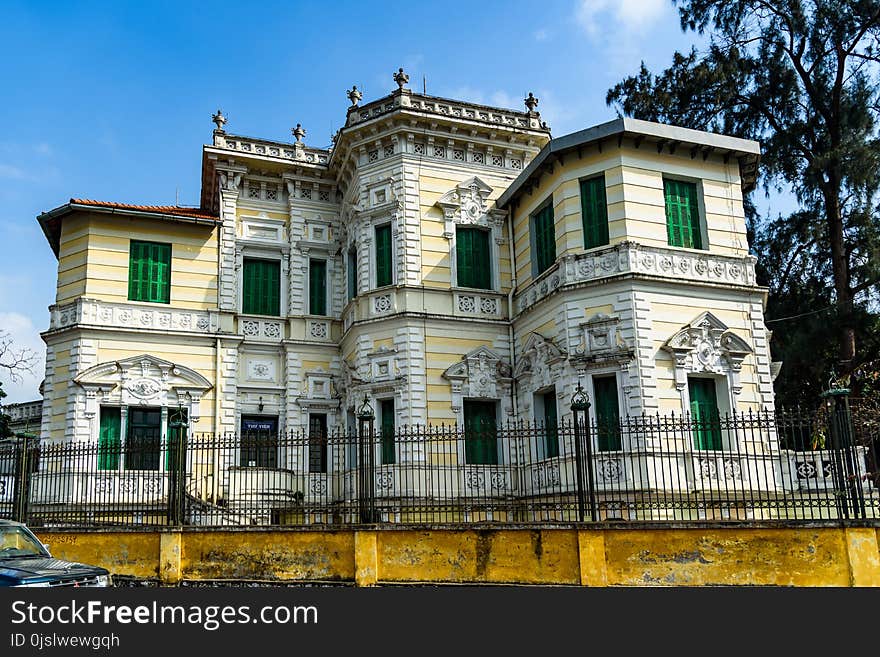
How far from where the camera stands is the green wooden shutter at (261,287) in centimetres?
2562

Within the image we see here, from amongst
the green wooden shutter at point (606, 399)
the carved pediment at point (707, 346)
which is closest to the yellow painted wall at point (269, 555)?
the green wooden shutter at point (606, 399)

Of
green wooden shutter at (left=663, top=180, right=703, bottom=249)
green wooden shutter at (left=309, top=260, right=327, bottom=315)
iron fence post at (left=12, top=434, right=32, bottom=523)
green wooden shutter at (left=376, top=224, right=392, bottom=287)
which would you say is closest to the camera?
iron fence post at (left=12, top=434, right=32, bottom=523)

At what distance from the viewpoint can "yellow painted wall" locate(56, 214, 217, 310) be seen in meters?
23.9

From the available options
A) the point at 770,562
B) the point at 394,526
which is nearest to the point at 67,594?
the point at 394,526

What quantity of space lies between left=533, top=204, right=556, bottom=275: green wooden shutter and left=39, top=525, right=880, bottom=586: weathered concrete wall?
33.8ft

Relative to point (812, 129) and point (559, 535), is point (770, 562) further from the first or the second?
point (812, 129)

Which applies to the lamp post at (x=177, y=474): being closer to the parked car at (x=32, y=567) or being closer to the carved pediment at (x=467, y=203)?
the parked car at (x=32, y=567)

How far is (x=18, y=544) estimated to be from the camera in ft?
38.8

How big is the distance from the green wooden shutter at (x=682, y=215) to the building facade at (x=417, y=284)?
0.06 metres

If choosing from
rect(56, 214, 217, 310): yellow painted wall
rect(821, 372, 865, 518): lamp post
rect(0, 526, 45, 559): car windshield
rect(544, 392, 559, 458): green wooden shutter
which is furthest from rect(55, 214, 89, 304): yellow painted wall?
rect(821, 372, 865, 518): lamp post

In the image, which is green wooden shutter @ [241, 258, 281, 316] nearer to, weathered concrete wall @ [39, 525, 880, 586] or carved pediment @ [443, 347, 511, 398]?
carved pediment @ [443, 347, 511, 398]

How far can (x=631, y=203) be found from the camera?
817 inches

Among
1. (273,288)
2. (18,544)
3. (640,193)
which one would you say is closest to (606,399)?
(640,193)

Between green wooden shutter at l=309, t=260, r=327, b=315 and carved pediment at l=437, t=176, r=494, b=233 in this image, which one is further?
green wooden shutter at l=309, t=260, r=327, b=315
